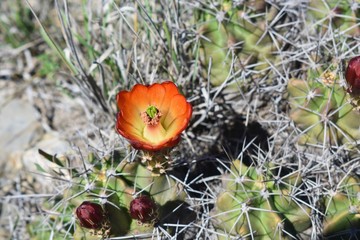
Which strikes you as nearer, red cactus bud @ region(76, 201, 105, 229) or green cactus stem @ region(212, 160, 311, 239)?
red cactus bud @ region(76, 201, 105, 229)

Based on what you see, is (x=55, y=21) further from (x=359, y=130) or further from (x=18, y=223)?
(x=359, y=130)

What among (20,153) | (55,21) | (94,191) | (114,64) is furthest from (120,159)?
(55,21)

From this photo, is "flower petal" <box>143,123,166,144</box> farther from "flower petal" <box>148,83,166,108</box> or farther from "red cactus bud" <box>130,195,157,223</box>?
"red cactus bud" <box>130,195,157,223</box>

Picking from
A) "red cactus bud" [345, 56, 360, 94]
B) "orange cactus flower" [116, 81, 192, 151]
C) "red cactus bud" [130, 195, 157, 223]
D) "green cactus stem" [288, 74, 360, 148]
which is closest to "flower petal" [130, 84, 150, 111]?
"orange cactus flower" [116, 81, 192, 151]

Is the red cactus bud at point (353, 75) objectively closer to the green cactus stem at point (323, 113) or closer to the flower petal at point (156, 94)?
the green cactus stem at point (323, 113)

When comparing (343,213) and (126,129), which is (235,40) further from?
(343,213)

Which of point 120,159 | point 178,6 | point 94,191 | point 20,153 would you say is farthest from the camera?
point 20,153

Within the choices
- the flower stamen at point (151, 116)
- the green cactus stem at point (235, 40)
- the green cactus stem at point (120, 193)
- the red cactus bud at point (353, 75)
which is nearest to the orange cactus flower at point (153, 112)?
the flower stamen at point (151, 116)

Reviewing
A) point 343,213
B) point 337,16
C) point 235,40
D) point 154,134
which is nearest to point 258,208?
point 343,213
